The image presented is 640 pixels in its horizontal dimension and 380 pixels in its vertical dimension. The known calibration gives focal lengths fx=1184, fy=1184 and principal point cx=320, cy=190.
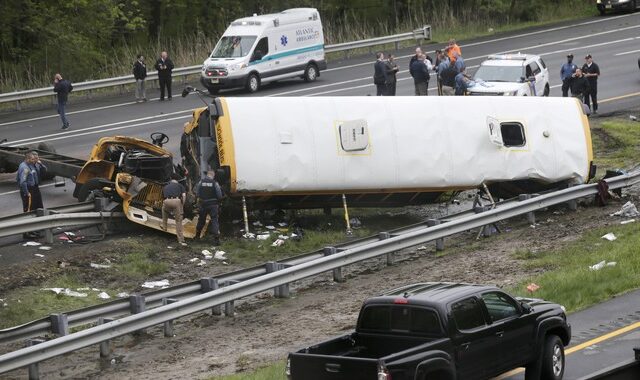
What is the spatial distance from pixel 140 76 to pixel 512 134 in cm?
1713

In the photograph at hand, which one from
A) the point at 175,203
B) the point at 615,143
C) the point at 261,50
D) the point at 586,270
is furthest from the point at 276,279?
the point at 261,50

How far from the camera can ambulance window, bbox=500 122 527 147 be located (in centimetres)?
2434

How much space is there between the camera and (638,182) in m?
25.8

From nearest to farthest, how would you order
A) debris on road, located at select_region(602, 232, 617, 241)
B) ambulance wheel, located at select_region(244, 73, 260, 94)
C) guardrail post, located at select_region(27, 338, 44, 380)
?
guardrail post, located at select_region(27, 338, 44, 380)
debris on road, located at select_region(602, 232, 617, 241)
ambulance wheel, located at select_region(244, 73, 260, 94)

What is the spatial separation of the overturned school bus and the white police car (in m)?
7.88

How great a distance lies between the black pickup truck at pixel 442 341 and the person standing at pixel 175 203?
372 inches

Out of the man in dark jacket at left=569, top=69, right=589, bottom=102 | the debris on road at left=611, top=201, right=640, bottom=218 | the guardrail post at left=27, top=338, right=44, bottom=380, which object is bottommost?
the debris on road at left=611, top=201, right=640, bottom=218

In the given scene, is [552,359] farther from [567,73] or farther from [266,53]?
[266,53]

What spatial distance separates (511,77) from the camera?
33781 mm

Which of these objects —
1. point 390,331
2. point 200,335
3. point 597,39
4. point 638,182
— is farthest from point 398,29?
point 390,331

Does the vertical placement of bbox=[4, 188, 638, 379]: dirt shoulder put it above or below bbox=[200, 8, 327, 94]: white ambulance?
below

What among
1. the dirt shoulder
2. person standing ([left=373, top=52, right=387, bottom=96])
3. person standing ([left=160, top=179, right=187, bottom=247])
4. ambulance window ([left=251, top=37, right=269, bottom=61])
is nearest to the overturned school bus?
person standing ([left=160, top=179, right=187, bottom=247])

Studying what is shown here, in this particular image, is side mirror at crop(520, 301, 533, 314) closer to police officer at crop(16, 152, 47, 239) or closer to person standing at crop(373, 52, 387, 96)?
police officer at crop(16, 152, 47, 239)

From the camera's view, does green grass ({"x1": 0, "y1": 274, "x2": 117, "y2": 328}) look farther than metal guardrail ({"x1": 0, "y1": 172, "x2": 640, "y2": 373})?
Yes
